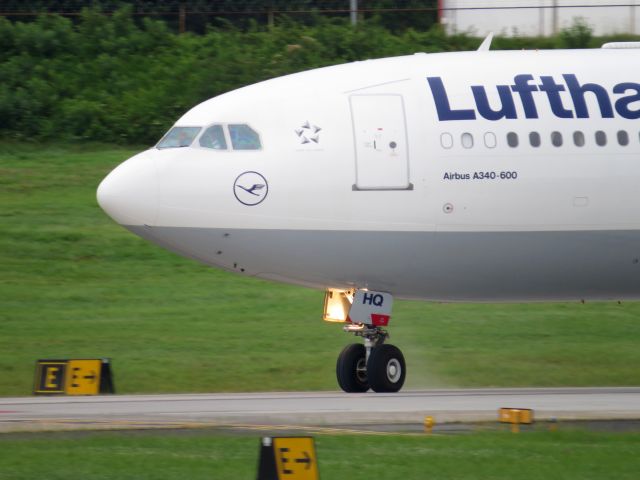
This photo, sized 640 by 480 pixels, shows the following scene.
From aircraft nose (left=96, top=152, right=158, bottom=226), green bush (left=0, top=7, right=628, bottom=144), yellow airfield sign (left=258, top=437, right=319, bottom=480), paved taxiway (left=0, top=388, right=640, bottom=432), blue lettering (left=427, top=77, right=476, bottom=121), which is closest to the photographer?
yellow airfield sign (left=258, top=437, right=319, bottom=480)

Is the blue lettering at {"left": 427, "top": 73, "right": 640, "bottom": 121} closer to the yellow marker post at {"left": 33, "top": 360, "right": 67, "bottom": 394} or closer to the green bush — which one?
the yellow marker post at {"left": 33, "top": 360, "right": 67, "bottom": 394}

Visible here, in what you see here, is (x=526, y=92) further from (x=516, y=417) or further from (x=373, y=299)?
(x=516, y=417)

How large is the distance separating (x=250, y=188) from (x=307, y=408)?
3495mm

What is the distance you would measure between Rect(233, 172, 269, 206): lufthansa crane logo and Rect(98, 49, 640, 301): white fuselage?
0.02 m

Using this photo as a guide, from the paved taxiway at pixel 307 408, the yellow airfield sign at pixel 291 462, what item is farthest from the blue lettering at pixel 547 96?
the yellow airfield sign at pixel 291 462

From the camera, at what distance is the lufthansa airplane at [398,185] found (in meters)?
20.4

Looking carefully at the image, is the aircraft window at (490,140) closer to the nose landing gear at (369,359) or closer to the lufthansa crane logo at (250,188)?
the nose landing gear at (369,359)

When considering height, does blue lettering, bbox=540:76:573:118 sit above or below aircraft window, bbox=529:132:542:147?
above

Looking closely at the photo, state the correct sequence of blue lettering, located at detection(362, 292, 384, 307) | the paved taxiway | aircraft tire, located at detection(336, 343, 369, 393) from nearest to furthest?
the paved taxiway, blue lettering, located at detection(362, 292, 384, 307), aircraft tire, located at detection(336, 343, 369, 393)

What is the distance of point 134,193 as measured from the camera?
20141 mm

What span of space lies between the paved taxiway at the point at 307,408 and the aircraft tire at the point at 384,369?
0.35 m

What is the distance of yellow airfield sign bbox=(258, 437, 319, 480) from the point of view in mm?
11984

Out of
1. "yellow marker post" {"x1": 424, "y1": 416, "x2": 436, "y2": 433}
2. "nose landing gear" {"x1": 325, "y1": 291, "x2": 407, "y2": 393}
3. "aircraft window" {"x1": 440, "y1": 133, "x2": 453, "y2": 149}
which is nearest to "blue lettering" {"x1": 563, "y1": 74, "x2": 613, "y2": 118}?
"aircraft window" {"x1": 440, "y1": 133, "x2": 453, "y2": 149}

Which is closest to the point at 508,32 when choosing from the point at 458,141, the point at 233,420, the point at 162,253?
the point at 162,253
